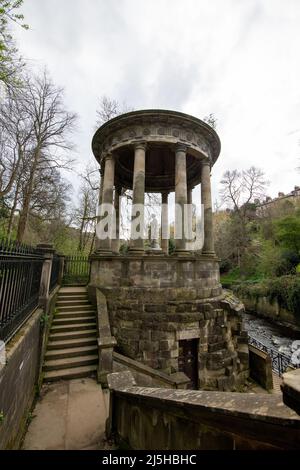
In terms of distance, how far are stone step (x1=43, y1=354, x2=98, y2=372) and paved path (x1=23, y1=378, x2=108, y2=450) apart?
0.39 m

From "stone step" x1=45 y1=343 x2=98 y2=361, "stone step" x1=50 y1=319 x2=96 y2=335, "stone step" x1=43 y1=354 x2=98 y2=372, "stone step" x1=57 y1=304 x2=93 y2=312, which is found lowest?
"stone step" x1=43 y1=354 x2=98 y2=372

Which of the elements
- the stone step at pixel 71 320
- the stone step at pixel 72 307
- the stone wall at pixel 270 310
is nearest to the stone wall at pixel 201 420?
the stone step at pixel 71 320

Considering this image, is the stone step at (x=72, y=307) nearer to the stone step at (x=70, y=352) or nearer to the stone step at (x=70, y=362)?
the stone step at (x=70, y=352)

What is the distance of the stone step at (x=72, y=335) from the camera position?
5.92 meters

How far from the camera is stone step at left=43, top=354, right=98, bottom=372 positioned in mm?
5125

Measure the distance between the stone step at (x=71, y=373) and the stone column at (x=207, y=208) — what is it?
18.3 ft

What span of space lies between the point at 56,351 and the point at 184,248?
4780mm

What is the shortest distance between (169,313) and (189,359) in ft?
5.70

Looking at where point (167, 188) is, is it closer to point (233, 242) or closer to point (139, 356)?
point (139, 356)

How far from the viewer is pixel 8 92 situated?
6.40 meters

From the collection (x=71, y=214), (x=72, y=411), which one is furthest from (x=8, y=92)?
(x=71, y=214)

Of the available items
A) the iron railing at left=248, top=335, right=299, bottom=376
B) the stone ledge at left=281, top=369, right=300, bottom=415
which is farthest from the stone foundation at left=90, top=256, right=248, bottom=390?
the stone ledge at left=281, top=369, right=300, bottom=415

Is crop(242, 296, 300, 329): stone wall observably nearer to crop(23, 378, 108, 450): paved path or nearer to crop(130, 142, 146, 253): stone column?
crop(130, 142, 146, 253): stone column

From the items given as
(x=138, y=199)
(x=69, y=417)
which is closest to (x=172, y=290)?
(x=138, y=199)
